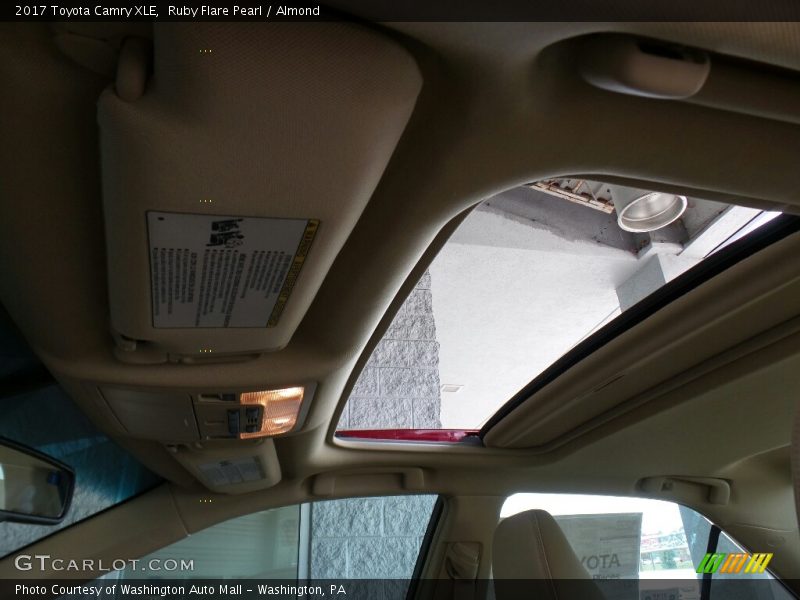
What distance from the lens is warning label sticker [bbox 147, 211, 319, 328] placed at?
81cm

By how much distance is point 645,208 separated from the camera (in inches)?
92.7

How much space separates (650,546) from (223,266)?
2684mm

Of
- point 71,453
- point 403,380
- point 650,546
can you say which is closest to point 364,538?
point 403,380

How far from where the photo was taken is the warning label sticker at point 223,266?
809 millimetres

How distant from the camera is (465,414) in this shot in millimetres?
9148

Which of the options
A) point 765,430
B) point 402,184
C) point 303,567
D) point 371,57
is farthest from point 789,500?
point 371,57

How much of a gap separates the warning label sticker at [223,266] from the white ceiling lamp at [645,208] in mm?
1654

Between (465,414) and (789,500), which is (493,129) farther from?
(465,414)

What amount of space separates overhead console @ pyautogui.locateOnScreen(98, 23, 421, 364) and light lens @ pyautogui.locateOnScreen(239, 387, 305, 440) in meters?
0.50

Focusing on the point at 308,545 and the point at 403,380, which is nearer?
the point at 308,545

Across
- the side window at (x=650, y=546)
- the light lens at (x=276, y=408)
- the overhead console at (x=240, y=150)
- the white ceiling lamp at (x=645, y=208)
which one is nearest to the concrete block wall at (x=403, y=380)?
the side window at (x=650, y=546)

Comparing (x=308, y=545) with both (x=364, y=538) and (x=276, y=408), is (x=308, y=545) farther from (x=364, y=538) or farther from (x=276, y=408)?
(x=276, y=408)
